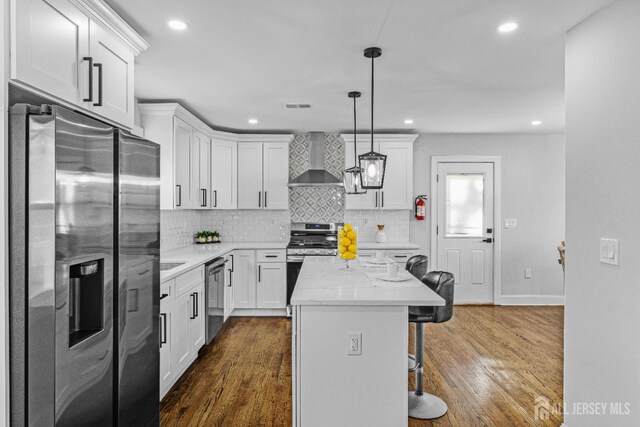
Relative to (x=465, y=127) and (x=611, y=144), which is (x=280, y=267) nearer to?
(x=465, y=127)

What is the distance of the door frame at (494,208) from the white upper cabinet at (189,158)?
2.86 meters

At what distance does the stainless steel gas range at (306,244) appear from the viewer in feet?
16.9

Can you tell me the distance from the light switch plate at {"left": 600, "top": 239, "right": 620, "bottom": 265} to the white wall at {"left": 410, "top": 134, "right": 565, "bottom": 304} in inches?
147

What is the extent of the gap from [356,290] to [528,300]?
443 centimetres

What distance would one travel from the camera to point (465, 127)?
539 centimetres

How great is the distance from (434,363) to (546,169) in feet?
12.3

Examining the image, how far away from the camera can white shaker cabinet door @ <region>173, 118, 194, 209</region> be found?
4.09 meters

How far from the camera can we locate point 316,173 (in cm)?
555

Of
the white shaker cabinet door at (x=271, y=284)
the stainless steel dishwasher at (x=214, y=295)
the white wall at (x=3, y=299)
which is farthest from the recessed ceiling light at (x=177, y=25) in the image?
the white shaker cabinet door at (x=271, y=284)

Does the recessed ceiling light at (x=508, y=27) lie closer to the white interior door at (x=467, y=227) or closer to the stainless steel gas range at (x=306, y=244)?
the stainless steel gas range at (x=306, y=244)

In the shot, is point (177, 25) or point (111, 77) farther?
point (177, 25)

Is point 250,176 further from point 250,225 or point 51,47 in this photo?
point 51,47

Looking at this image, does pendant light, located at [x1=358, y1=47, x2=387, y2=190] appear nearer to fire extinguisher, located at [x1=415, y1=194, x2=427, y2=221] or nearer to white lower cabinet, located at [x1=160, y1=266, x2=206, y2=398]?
white lower cabinet, located at [x1=160, y1=266, x2=206, y2=398]

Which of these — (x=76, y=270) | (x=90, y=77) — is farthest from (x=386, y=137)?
(x=76, y=270)
